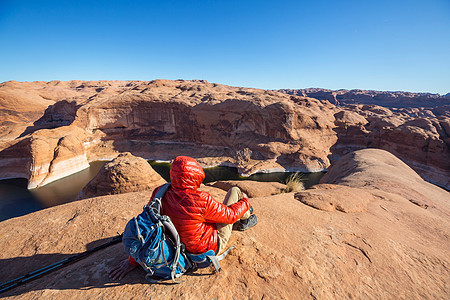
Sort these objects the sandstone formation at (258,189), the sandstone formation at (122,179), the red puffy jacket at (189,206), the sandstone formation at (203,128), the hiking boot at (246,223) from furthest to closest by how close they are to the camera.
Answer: the sandstone formation at (203,128) → the sandstone formation at (122,179) → the sandstone formation at (258,189) → the hiking boot at (246,223) → the red puffy jacket at (189,206)

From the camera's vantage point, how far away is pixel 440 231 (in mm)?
3344

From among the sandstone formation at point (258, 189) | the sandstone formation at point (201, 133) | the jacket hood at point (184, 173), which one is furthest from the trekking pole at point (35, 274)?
the sandstone formation at point (201, 133)

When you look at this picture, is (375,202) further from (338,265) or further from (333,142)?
(333,142)

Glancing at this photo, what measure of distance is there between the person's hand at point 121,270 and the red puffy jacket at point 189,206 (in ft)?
2.31

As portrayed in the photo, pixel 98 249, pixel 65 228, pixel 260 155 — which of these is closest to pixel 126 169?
pixel 65 228

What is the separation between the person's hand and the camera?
72.1 inches

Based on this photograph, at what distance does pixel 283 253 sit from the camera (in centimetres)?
228

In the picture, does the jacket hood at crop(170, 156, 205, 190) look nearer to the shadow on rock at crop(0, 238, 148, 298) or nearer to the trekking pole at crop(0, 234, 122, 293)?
the shadow on rock at crop(0, 238, 148, 298)

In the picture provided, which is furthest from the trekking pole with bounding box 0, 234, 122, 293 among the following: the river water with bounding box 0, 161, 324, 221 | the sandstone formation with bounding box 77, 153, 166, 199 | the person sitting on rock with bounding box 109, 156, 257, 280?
the river water with bounding box 0, 161, 324, 221

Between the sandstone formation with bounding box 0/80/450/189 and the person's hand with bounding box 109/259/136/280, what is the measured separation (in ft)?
63.2

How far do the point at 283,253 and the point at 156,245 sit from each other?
1617mm

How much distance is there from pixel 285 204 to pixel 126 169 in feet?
20.8

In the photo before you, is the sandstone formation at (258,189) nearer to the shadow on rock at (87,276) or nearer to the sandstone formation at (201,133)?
the shadow on rock at (87,276)

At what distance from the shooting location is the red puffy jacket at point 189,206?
171cm
